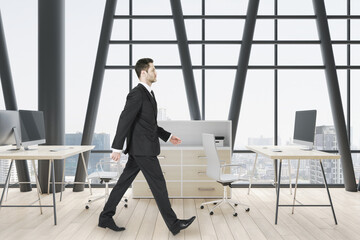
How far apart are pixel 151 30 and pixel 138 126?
130 inches

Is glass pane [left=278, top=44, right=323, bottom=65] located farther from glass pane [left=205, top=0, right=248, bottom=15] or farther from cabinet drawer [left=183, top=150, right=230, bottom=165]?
cabinet drawer [left=183, top=150, right=230, bottom=165]

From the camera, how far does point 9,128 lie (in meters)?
4.59

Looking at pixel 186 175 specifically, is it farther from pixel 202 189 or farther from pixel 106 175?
pixel 106 175

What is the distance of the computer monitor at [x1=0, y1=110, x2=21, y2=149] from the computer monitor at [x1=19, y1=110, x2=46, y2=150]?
19cm

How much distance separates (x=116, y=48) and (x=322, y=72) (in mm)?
3801

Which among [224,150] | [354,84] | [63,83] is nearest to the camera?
[224,150]

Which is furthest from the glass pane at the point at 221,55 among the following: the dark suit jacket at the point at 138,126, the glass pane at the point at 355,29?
the dark suit jacket at the point at 138,126

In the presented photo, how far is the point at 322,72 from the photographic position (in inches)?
248

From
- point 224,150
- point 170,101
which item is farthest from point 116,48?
point 224,150

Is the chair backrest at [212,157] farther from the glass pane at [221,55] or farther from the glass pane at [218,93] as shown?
the glass pane at [221,55]

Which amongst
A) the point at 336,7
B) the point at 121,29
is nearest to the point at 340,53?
the point at 336,7

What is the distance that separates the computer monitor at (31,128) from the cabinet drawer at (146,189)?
1606 mm

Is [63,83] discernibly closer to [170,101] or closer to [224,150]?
[170,101]

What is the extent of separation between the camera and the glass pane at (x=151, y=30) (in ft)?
20.9
